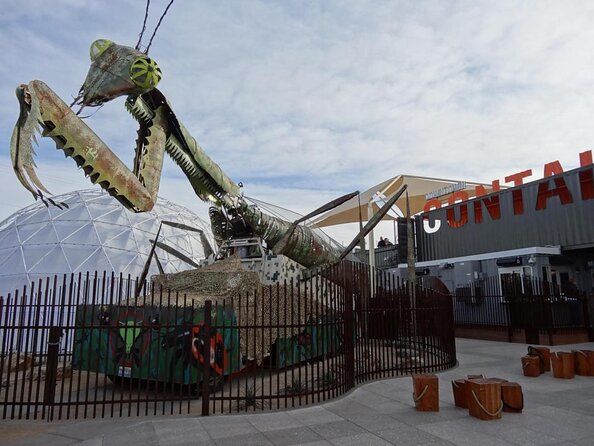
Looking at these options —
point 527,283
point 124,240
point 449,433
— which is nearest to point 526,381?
point 449,433

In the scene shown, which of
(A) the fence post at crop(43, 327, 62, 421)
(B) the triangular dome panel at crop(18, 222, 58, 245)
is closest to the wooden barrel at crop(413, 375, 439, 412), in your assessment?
(A) the fence post at crop(43, 327, 62, 421)

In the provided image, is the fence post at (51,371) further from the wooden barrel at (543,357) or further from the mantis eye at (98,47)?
the wooden barrel at (543,357)

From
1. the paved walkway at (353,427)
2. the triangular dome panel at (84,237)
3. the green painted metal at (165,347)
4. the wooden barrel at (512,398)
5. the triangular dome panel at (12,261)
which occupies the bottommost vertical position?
the paved walkway at (353,427)

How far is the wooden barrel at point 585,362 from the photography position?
975 cm

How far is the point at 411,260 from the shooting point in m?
14.1

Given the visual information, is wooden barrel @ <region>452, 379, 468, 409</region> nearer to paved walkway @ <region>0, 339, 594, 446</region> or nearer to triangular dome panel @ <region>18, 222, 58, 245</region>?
paved walkway @ <region>0, 339, 594, 446</region>

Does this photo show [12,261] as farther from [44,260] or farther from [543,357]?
[543,357]

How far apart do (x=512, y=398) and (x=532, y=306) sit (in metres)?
10.4

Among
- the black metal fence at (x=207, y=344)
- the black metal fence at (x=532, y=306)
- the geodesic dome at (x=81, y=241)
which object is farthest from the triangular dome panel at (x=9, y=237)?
the black metal fence at (x=532, y=306)

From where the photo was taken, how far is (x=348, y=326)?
8766 millimetres

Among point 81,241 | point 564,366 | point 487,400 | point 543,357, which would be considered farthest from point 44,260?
point 564,366

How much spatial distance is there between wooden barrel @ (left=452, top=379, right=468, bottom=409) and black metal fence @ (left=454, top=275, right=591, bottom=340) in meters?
10.4

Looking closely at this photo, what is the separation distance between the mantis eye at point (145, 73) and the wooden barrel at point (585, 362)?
10434 millimetres

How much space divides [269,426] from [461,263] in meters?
18.0
